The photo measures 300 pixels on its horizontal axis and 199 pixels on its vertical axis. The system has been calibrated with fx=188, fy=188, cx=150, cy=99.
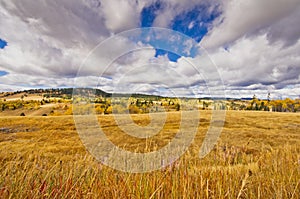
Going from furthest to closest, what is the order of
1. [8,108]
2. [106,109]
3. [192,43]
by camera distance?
[8,108]
[106,109]
[192,43]

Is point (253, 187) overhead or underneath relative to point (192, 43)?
underneath

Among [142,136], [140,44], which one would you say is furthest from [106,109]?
[140,44]

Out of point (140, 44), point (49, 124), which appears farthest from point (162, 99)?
point (140, 44)

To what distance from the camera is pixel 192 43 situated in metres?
5.97

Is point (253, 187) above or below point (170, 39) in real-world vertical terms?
below

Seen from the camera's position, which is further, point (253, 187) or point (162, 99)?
point (162, 99)

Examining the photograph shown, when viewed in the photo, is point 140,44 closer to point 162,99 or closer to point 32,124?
point 32,124

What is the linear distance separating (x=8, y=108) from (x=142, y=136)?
94.3 metres

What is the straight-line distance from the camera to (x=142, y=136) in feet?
53.0

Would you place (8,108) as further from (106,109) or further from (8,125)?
(8,125)

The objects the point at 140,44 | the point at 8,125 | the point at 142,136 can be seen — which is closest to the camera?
the point at 140,44

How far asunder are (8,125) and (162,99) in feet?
225

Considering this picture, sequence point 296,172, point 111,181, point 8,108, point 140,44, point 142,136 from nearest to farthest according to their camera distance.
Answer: point 111,181 → point 296,172 → point 140,44 → point 142,136 → point 8,108

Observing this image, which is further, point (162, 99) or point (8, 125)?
point (162, 99)
